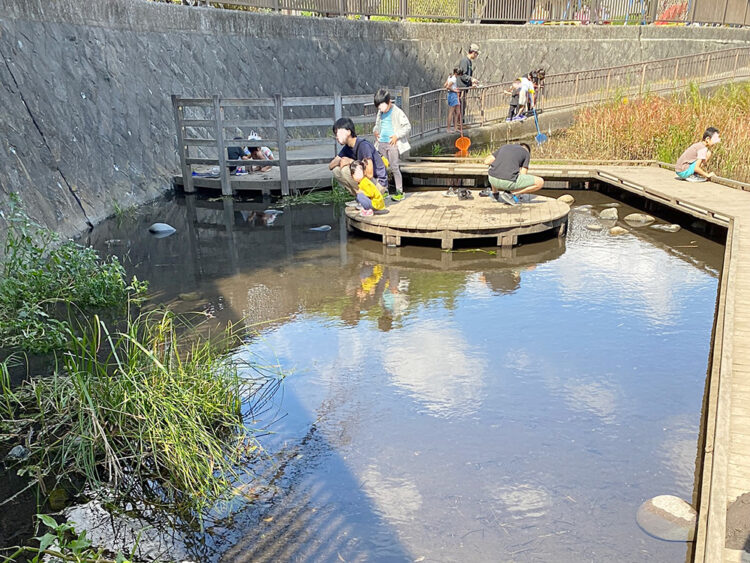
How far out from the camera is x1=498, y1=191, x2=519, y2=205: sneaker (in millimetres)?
10055

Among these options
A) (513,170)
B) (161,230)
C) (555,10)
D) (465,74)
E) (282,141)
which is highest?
(555,10)

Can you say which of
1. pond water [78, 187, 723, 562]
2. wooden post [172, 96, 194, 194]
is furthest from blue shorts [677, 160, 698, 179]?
wooden post [172, 96, 194, 194]

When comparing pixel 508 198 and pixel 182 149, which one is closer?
pixel 508 198

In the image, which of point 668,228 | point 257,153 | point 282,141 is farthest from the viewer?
point 257,153

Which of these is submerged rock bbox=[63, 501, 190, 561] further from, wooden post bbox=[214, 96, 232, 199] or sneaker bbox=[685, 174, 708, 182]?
sneaker bbox=[685, 174, 708, 182]

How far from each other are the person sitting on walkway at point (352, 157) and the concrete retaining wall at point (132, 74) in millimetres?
4112

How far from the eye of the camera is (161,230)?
1006 centimetres

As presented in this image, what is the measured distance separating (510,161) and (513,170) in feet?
0.47

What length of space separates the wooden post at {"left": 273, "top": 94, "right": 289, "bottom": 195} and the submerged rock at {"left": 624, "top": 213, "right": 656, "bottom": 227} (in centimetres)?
615

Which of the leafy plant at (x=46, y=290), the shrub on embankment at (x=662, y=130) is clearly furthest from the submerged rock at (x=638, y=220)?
the leafy plant at (x=46, y=290)

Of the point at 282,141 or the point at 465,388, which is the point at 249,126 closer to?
the point at 282,141

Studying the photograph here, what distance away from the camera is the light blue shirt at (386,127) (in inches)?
400

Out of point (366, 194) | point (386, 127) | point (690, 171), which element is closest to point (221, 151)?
point (386, 127)

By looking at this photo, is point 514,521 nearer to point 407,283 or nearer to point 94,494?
point 94,494
